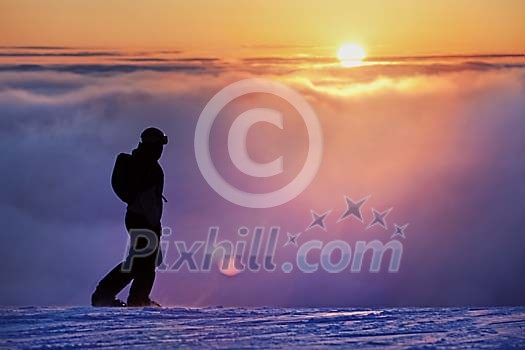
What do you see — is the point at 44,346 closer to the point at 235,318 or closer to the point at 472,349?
the point at 235,318

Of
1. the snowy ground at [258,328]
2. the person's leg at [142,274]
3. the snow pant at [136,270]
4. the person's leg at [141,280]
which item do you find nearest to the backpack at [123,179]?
the snow pant at [136,270]

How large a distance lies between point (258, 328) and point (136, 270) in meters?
2.77

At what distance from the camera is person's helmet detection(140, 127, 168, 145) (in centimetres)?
1367

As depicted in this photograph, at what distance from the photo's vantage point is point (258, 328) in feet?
38.1

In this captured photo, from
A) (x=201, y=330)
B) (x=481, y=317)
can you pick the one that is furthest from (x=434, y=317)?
(x=201, y=330)

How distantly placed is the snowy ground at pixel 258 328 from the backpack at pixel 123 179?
163 cm

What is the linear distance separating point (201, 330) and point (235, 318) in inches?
30.0

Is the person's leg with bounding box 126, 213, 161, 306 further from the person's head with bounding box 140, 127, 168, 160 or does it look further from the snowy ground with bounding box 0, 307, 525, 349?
the snowy ground with bounding box 0, 307, 525, 349

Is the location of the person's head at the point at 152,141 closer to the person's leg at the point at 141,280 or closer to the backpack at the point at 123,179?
the backpack at the point at 123,179

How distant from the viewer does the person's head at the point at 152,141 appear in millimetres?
13680

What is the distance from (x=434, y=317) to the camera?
1249cm

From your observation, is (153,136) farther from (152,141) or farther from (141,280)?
(141,280)

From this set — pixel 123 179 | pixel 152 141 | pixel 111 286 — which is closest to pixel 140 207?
pixel 123 179

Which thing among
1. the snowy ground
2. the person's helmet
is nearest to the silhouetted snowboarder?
the person's helmet
